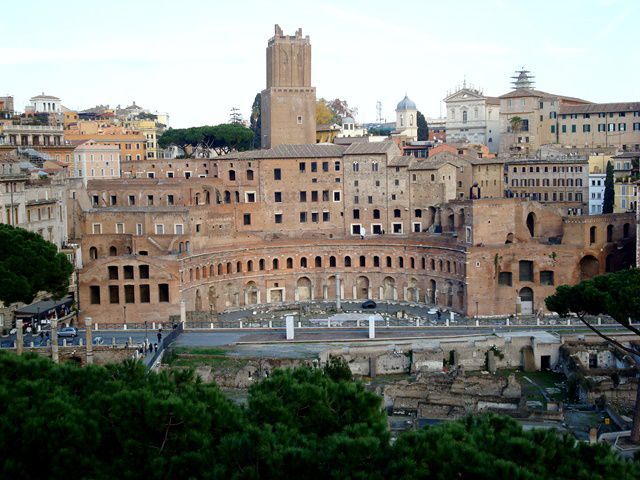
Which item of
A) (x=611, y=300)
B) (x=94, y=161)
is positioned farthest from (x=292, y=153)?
(x=611, y=300)

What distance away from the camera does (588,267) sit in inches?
2388

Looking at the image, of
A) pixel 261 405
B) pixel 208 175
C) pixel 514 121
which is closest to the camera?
pixel 261 405

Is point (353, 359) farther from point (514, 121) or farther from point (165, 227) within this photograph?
point (514, 121)

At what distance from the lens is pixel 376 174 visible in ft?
228

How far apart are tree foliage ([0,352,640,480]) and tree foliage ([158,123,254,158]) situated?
185 feet

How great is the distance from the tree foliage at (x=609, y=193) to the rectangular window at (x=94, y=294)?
1321 inches

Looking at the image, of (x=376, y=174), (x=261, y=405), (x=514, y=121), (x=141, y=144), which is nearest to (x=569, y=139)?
(x=514, y=121)

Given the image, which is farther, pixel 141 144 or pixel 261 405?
pixel 141 144

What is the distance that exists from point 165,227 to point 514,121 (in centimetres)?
3569

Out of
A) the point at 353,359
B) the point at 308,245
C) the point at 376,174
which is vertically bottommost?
the point at 353,359

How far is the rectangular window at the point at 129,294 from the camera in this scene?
56406 millimetres

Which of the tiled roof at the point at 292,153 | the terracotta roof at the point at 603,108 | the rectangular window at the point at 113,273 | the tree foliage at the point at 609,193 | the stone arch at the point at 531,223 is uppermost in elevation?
the terracotta roof at the point at 603,108

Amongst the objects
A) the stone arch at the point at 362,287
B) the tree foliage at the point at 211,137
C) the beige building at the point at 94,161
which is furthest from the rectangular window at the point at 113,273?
the tree foliage at the point at 211,137

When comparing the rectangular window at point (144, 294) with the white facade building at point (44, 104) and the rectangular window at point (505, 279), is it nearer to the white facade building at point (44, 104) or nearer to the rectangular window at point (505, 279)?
the rectangular window at point (505, 279)
